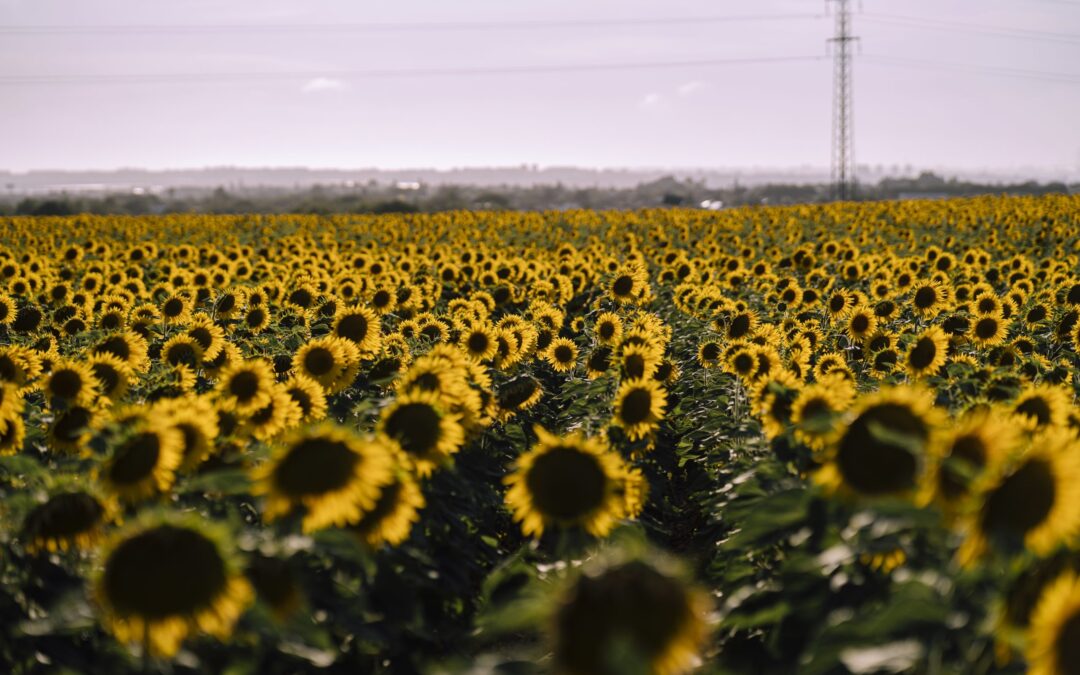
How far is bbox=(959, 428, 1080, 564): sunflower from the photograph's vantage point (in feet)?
7.90

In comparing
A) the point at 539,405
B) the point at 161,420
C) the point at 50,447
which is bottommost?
the point at 539,405

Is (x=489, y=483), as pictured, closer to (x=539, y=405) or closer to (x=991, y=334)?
(x=539, y=405)

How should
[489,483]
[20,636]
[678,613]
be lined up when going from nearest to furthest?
[678,613]
[20,636]
[489,483]

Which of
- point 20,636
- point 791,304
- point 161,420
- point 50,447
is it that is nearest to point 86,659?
point 20,636

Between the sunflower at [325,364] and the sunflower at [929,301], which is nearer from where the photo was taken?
the sunflower at [325,364]

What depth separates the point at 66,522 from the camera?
321 cm

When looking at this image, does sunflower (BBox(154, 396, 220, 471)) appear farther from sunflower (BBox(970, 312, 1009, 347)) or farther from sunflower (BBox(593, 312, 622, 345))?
sunflower (BBox(970, 312, 1009, 347))

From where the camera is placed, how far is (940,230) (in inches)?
1054

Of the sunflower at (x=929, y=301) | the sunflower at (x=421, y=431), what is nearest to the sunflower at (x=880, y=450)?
the sunflower at (x=421, y=431)

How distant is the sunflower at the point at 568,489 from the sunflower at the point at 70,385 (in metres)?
3.29

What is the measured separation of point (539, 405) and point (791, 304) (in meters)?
4.14

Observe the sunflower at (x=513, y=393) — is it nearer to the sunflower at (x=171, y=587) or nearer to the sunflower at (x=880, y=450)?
the sunflower at (x=880, y=450)

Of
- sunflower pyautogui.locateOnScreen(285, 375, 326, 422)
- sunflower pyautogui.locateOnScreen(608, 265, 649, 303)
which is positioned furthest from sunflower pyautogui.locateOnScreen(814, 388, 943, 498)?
sunflower pyautogui.locateOnScreen(608, 265, 649, 303)

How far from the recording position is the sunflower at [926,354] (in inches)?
269
